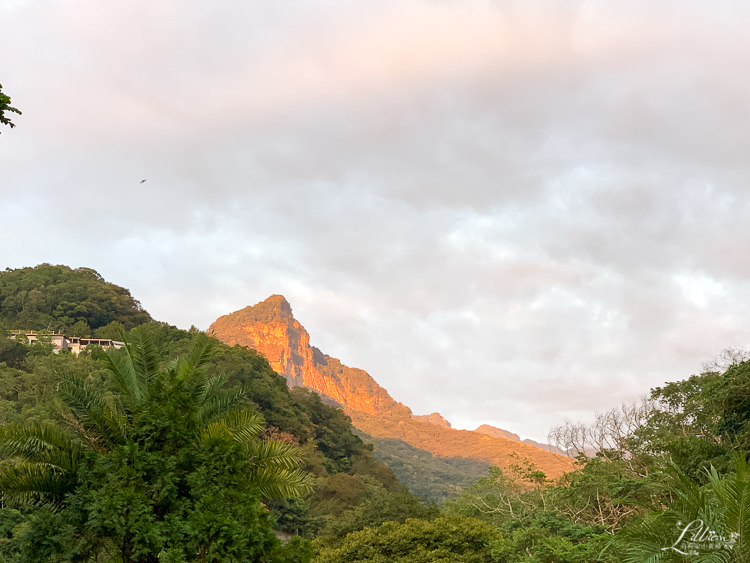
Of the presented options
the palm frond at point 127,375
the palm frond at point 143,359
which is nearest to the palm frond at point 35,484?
the palm frond at point 127,375

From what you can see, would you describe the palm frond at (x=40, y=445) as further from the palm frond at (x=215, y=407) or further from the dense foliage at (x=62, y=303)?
the dense foliage at (x=62, y=303)

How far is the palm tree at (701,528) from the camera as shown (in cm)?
620

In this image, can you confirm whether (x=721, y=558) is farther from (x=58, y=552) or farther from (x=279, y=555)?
(x=58, y=552)

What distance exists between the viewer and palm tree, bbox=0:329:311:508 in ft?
34.7

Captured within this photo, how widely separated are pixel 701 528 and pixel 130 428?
8.87 metres

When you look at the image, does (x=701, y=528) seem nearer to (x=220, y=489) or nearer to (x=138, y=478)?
(x=220, y=489)

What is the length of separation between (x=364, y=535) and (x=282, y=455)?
29.4 ft

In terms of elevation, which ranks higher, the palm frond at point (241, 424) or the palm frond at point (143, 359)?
the palm frond at point (143, 359)

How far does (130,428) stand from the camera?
36.6 ft

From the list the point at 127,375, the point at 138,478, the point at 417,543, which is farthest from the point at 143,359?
the point at 417,543

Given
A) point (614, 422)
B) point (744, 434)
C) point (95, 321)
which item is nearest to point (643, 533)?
point (744, 434)

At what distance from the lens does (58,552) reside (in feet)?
33.0

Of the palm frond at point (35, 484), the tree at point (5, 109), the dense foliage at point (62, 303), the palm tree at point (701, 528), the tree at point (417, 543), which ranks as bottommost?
the tree at point (417, 543)

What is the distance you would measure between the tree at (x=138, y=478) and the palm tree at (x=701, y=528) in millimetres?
6179
